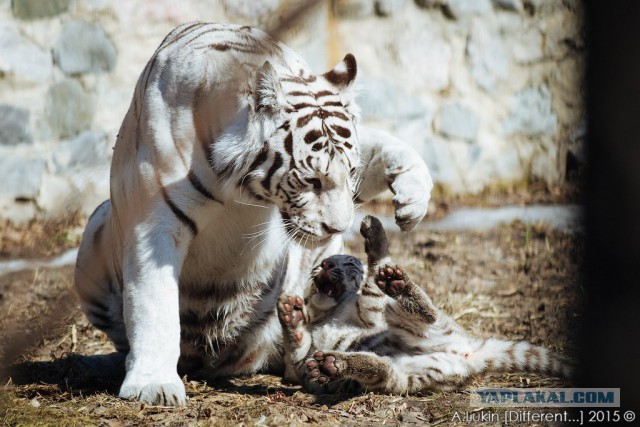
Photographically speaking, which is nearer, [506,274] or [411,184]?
[411,184]

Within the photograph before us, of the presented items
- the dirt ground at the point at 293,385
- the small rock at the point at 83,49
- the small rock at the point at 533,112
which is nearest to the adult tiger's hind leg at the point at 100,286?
the dirt ground at the point at 293,385

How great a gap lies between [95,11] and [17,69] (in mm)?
627

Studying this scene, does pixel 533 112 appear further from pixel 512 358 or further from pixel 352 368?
pixel 352 368

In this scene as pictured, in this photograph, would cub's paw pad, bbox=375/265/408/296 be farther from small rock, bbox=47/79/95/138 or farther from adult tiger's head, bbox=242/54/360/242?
small rock, bbox=47/79/95/138

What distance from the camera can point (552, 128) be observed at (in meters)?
6.29

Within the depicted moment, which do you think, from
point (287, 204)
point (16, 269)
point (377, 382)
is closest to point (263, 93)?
point (287, 204)

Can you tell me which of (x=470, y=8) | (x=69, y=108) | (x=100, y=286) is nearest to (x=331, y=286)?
(x=100, y=286)

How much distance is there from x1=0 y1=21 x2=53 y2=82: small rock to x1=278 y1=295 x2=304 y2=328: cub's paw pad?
9.95 ft

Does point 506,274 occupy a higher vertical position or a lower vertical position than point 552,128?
lower

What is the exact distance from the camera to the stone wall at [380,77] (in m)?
5.30

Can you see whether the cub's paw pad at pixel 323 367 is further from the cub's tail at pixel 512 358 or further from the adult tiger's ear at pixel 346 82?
the adult tiger's ear at pixel 346 82

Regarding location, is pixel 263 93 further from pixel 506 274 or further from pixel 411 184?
pixel 506 274

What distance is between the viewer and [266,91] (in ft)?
8.80

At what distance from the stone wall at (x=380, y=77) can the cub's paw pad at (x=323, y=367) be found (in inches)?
108
